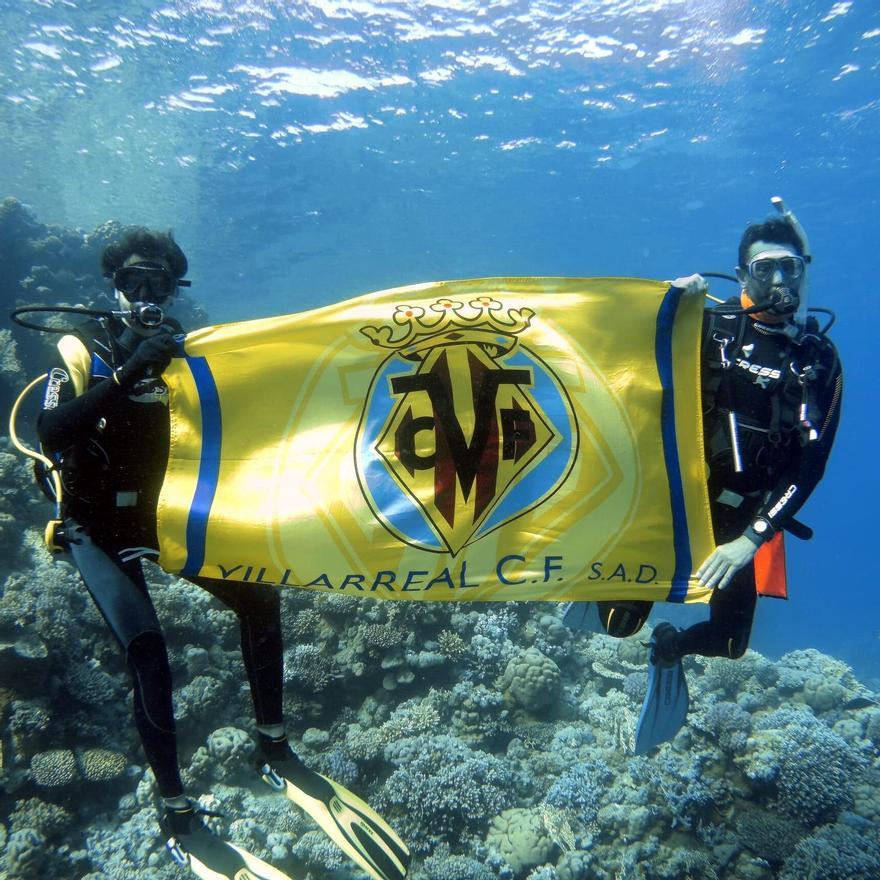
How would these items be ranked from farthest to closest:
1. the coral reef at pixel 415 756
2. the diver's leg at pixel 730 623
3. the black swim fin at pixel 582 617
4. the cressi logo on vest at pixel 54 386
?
the black swim fin at pixel 582 617
the coral reef at pixel 415 756
the diver's leg at pixel 730 623
the cressi logo on vest at pixel 54 386

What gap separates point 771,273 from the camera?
4.07 m

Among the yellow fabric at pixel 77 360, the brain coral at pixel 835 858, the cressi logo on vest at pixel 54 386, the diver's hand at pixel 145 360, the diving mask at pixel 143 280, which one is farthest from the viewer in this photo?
the brain coral at pixel 835 858

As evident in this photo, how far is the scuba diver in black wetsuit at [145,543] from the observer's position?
11.3 ft

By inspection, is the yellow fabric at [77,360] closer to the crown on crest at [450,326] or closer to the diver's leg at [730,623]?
the crown on crest at [450,326]

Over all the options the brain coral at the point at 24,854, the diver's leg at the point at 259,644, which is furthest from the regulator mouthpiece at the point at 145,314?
the brain coral at the point at 24,854

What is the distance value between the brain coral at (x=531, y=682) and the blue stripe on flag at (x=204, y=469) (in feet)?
16.4

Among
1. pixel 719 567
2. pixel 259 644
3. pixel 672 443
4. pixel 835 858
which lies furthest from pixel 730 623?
pixel 259 644

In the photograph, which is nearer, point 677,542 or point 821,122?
point 677,542

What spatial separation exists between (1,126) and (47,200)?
12.9 metres

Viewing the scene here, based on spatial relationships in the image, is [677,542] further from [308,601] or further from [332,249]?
[332,249]

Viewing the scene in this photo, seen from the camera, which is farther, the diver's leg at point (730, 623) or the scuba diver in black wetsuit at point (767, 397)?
the diver's leg at point (730, 623)

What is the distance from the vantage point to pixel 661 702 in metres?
5.16

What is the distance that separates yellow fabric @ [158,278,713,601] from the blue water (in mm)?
20320

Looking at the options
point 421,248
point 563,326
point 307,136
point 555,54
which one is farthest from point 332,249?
point 563,326
